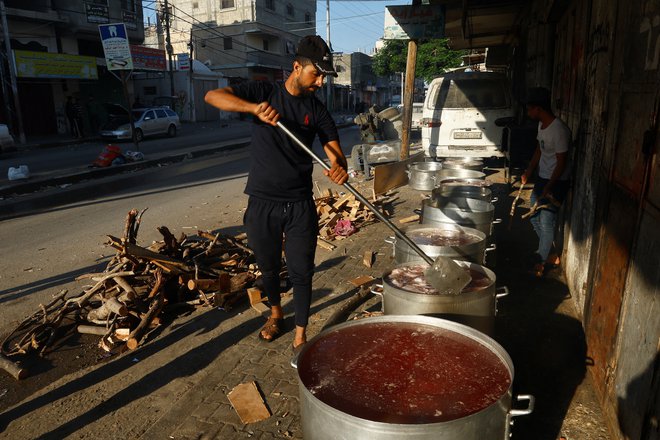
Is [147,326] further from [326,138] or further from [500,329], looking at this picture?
[500,329]

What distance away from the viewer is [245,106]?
10.8 ft

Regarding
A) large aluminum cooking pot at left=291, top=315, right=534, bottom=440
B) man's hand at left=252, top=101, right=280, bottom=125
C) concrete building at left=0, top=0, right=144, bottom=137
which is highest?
concrete building at left=0, top=0, right=144, bottom=137

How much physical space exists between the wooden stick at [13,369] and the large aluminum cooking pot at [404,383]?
9.41 feet

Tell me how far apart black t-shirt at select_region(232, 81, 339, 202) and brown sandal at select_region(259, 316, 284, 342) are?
4.07 ft

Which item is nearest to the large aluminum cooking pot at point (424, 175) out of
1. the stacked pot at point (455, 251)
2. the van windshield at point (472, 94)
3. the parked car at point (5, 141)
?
the stacked pot at point (455, 251)

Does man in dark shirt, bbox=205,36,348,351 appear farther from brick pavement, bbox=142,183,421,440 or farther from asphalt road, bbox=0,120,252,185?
asphalt road, bbox=0,120,252,185

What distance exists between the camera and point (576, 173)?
5.01 metres

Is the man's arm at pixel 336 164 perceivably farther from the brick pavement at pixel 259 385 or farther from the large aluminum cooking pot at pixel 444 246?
the brick pavement at pixel 259 385

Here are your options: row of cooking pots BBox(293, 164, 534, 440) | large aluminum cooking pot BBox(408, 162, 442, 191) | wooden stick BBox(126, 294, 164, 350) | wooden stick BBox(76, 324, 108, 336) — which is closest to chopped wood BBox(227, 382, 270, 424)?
row of cooking pots BBox(293, 164, 534, 440)

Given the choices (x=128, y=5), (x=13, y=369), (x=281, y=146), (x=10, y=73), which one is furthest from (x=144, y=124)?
(x=281, y=146)

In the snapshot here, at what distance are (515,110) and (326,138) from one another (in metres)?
8.61

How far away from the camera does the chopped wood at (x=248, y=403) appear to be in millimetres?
3150

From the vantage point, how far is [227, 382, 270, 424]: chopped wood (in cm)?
315

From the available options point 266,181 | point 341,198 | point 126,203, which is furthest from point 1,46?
point 266,181
